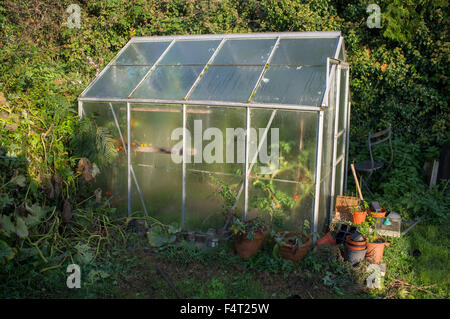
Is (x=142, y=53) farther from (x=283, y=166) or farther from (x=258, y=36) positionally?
(x=283, y=166)

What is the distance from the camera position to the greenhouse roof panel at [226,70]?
546 cm

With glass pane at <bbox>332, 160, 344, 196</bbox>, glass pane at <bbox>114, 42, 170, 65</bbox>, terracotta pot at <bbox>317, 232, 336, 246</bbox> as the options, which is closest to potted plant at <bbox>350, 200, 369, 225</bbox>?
glass pane at <bbox>332, 160, 344, 196</bbox>

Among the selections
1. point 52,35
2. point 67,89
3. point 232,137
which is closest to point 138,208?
point 232,137

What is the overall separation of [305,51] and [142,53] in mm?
2899

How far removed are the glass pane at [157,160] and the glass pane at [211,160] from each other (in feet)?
0.69

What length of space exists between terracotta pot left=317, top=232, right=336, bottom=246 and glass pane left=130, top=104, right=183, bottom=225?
2.06 meters

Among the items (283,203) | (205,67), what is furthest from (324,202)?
(205,67)

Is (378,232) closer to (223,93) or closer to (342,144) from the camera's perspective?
(342,144)

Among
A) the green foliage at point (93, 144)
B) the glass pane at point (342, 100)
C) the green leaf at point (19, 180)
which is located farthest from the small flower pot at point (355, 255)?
the green leaf at point (19, 180)

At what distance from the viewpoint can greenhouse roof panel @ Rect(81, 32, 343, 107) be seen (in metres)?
5.46

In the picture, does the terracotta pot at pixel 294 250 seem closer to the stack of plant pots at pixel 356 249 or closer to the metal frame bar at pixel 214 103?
the stack of plant pots at pixel 356 249

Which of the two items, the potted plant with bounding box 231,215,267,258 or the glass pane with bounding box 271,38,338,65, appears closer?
the potted plant with bounding box 231,215,267,258

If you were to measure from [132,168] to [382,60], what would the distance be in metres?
5.92

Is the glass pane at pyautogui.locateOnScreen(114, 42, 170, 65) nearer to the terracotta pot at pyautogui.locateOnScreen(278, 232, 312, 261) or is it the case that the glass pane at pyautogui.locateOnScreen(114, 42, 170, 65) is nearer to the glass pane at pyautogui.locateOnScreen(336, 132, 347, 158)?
the glass pane at pyautogui.locateOnScreen(336, 132, 347, 158)
